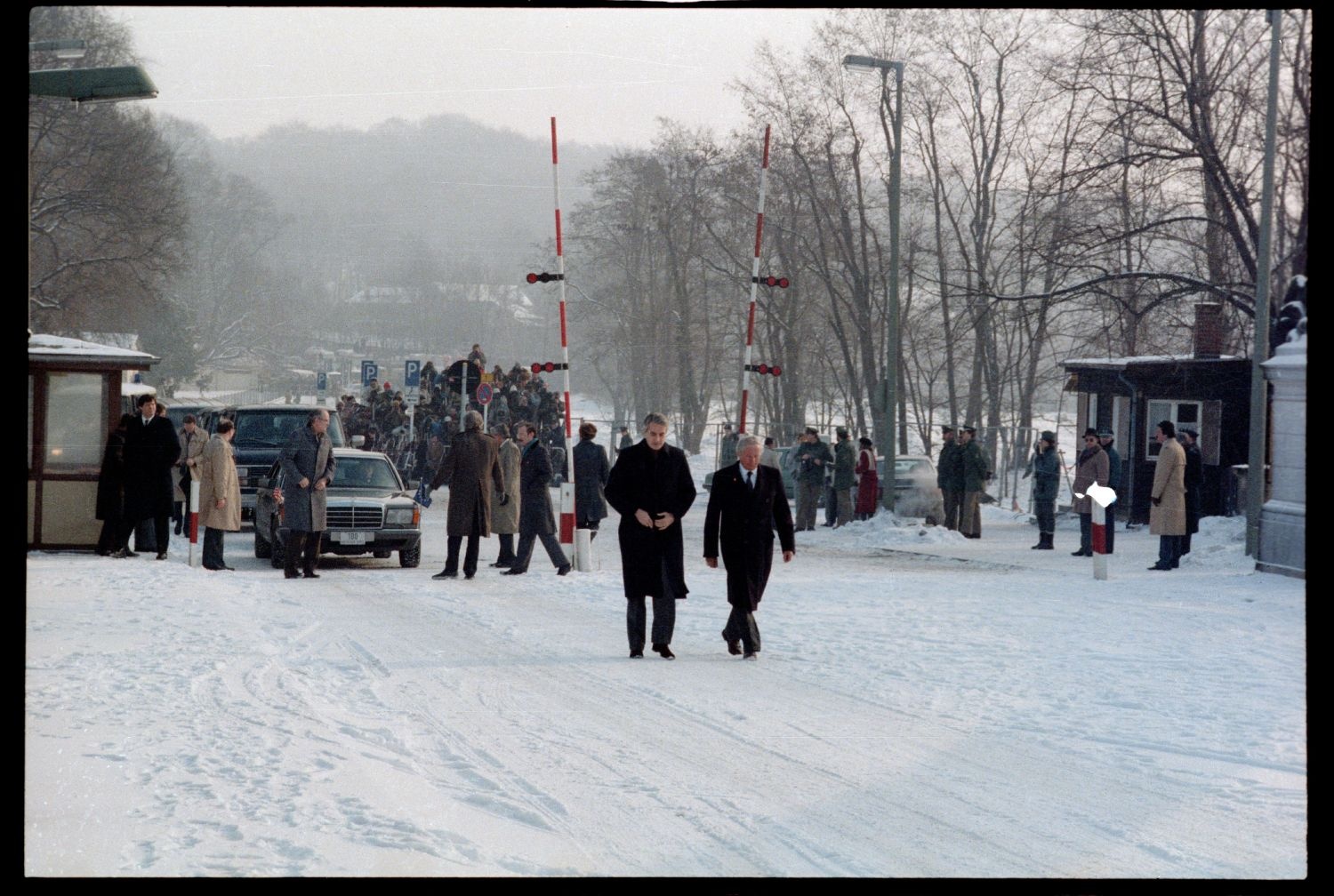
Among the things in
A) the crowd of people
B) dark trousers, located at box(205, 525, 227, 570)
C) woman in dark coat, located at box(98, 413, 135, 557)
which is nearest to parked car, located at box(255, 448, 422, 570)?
dark trousers, located at box(205, 525, 227, 570)

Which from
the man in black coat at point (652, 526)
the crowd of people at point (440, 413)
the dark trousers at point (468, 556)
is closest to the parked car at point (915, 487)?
the crowd of people at point (440, 413)

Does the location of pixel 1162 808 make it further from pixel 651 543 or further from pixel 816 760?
pixel 651 543

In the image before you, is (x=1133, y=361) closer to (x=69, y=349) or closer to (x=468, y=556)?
(x=468, y=556)

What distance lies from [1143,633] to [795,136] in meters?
30.9

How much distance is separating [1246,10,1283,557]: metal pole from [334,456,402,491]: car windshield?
1068cm

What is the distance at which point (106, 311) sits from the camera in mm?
48344

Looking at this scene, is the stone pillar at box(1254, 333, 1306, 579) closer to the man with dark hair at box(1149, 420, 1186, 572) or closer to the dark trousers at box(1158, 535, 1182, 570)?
the man with dark hair at box(1149, 420, 1186, 572)

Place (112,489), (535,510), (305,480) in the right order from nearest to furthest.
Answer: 1. (305,480)
2. (112,489)
3. (535,510)

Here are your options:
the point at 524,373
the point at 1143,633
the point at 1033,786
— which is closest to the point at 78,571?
the point at 1143,633

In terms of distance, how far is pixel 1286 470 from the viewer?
1822 centimetres

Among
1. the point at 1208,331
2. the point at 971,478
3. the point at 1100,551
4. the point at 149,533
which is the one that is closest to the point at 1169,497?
the point at 1100,551

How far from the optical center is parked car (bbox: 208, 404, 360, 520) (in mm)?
22203

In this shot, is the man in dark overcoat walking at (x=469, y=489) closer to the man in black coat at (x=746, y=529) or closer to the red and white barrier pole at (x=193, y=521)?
the red and white barrier pole at (x=193, y=521)

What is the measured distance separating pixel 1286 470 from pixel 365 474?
36.1 feet
